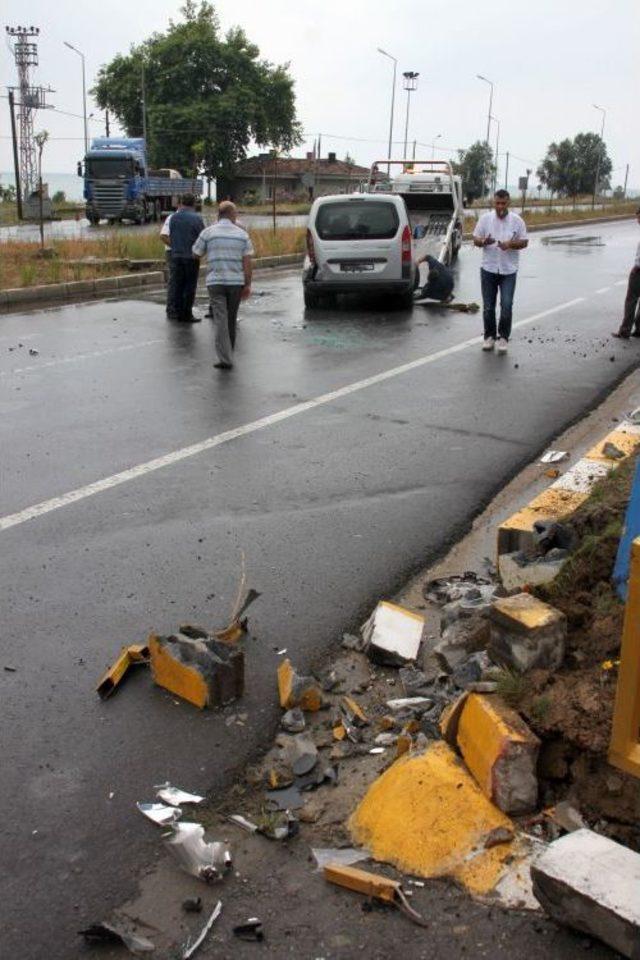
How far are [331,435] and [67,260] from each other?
13.8 meters

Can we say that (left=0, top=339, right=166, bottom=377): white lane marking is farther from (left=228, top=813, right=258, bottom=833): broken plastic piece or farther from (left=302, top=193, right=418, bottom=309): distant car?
(left=228, top=813, right=258, bottom=833): broken plastic piece

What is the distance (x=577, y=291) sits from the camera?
59.4ft

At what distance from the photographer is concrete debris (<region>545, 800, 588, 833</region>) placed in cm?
292

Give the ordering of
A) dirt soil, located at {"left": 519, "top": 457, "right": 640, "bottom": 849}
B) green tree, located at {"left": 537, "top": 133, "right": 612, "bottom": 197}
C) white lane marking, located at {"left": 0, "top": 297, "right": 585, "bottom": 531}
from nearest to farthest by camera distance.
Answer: dirt soil, located at {"left": 519, "top": 457, "right": 640, "bottom": 849}, white lane marking, located at {"left": 0, "top": 297, "right": 585, "bottom": 531}, green tree, located at {"left": 537, "top": 133, "right": 612, "bottom": 197}

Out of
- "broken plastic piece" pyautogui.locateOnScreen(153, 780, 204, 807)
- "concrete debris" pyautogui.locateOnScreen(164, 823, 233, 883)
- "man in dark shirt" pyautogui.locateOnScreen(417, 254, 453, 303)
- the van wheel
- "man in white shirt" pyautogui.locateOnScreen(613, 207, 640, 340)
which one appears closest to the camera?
"concrete debris" pyautogui.locateOnScreen(164, 823, 233, 883)

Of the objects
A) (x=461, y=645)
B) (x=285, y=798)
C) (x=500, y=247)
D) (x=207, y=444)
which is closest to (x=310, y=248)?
(x=500, y=247)

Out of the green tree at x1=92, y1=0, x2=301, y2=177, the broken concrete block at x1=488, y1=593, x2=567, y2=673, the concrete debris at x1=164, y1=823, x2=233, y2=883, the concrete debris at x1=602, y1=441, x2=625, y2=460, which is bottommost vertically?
the concrete debris at x1=164, y1=823, x2=233, y2=883

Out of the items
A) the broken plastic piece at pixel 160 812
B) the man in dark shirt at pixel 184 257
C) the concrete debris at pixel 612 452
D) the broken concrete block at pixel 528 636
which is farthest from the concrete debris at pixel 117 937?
the man in dark shirt at pixel 184 257

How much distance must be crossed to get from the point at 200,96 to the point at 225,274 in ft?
259

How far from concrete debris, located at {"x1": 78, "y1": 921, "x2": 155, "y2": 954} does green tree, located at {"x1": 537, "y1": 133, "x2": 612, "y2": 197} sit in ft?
330

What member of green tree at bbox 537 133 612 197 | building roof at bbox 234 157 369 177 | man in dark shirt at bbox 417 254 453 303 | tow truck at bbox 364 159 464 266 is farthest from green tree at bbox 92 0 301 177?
man in dark shirt at bbox 417 254 453 303

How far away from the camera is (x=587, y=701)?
10.2ft

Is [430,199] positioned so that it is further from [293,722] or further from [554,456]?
[293,722]

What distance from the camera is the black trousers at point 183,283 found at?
13625mm
